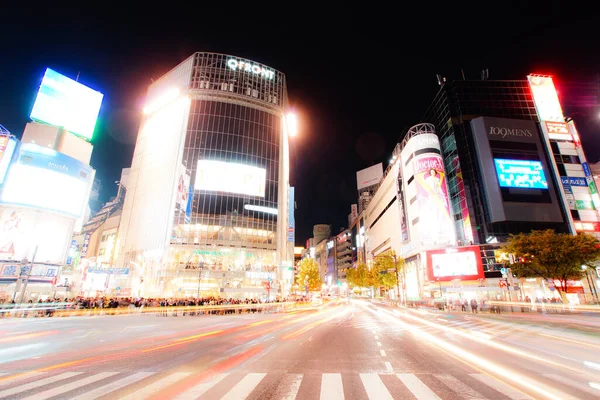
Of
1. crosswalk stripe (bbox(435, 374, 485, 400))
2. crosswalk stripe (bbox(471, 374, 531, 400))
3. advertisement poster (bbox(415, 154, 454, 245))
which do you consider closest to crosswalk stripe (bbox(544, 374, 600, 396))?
crosswalk stripe (bbox(471, 374, 531, 400))

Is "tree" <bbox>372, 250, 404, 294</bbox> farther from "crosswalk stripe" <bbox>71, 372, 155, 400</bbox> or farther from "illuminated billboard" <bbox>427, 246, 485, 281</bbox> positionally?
"crosswalk stripe" <bbox>71, 372, 155, 400</bbox>

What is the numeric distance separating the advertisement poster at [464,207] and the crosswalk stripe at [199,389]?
63181 millimetres

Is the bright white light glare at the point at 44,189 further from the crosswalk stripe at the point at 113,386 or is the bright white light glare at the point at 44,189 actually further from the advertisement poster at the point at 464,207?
the advertisement poster at the point at 464,207

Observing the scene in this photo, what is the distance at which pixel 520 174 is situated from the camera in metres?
61.8

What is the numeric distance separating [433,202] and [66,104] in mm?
75740

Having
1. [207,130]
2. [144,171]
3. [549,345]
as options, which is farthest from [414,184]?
[144,171]

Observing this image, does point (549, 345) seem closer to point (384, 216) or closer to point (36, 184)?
point (36, 184)

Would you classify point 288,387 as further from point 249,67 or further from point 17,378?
point 249,67

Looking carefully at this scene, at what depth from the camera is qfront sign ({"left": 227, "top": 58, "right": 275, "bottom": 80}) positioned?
83.2 meters

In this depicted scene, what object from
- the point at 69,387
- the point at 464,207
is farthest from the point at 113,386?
the point at 464,207

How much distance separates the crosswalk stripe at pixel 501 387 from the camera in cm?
602

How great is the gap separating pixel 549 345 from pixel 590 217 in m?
66.1

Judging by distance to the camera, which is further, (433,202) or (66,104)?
(433,202)

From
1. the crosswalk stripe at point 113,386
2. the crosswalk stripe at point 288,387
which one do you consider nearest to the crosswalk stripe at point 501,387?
the crosswalk stripe at point 288,387
